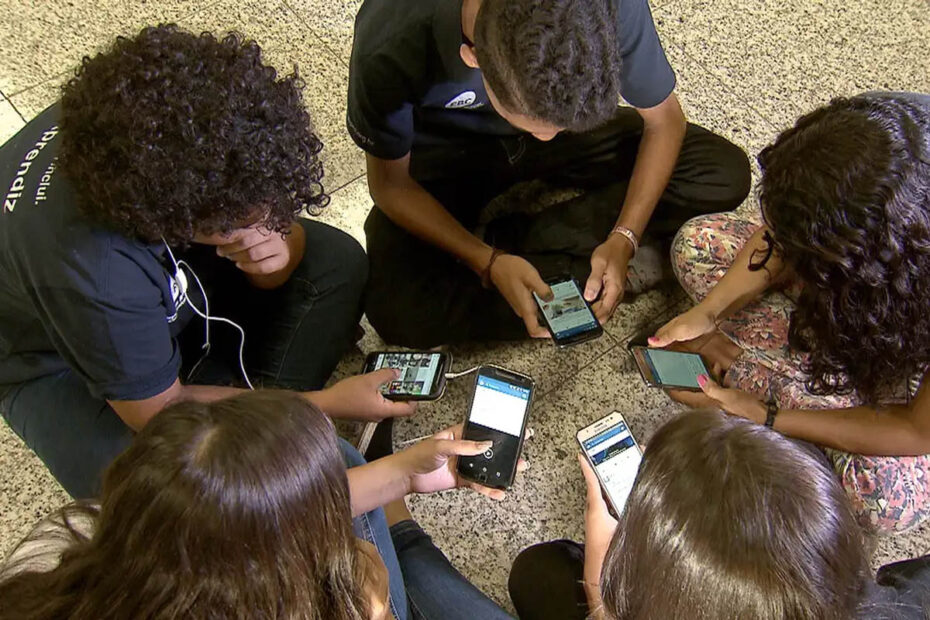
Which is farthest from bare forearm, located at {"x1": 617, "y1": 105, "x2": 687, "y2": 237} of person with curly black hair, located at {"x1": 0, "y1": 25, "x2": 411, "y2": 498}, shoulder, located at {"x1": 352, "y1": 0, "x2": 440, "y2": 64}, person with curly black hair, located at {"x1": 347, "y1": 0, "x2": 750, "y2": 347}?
person with curly black hair, located at {"x1": 0, "y1": 25, "x2": 411, "y2": 498}

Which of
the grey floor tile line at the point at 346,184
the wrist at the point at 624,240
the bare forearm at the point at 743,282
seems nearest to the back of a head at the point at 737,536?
the bare forearm at the point at 743,282

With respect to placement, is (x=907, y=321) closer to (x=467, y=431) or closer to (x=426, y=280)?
(x=467, y=431)

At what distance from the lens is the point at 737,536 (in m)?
0.60

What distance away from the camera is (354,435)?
1298mm

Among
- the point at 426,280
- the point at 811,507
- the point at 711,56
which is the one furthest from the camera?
the point at 711,56

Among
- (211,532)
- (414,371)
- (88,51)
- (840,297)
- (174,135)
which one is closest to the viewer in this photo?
(211,532)

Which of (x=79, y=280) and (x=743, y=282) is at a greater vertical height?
(x=79, y=280)

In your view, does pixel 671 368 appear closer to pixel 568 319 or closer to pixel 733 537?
pixel 568 319

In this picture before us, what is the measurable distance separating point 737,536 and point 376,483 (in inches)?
20.8

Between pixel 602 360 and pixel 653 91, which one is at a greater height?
pixel 653 91

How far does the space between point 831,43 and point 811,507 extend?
144cm

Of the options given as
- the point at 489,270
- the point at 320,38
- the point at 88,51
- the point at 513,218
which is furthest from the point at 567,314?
the point at 88,51

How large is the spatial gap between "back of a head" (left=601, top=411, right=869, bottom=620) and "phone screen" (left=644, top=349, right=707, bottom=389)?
1.82 ft

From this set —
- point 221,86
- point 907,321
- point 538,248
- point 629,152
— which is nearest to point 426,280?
point 538,248
